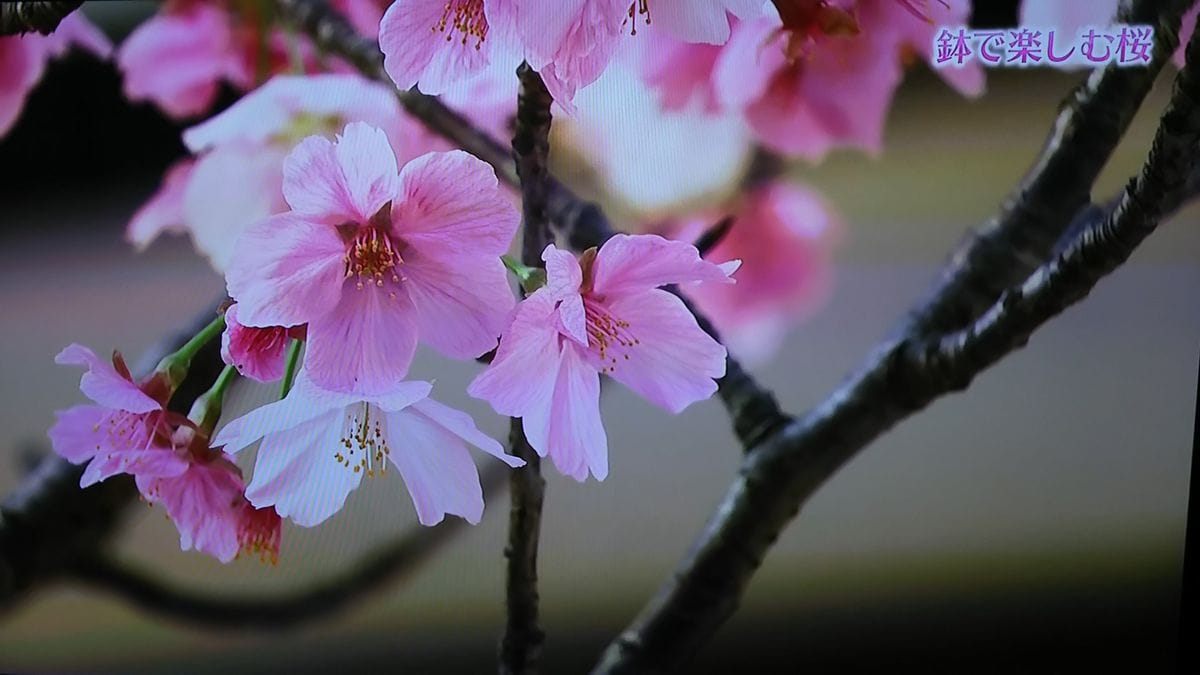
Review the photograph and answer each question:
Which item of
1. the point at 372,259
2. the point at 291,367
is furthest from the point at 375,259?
the point at 291,367

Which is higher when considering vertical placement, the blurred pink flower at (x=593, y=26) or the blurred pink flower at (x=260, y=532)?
the blurred pink flower at (x=593, y=26)

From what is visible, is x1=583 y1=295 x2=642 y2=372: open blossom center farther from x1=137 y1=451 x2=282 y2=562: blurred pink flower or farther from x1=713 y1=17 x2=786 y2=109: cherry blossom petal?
x1=137 y1=451 x2=282 y2=562: blurred pink flower

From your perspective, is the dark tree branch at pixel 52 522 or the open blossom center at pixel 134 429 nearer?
the open blossom center at pixel 134 429

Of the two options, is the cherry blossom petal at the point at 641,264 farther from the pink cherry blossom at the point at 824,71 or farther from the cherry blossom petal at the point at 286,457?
the cherry blossom petal at the point at 286,457

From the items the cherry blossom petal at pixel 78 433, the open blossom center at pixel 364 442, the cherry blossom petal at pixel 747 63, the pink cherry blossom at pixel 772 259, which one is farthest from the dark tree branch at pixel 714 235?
the cherry blossom petal at pixel 78 433

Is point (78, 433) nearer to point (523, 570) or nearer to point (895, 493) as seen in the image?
point (523, 570)
